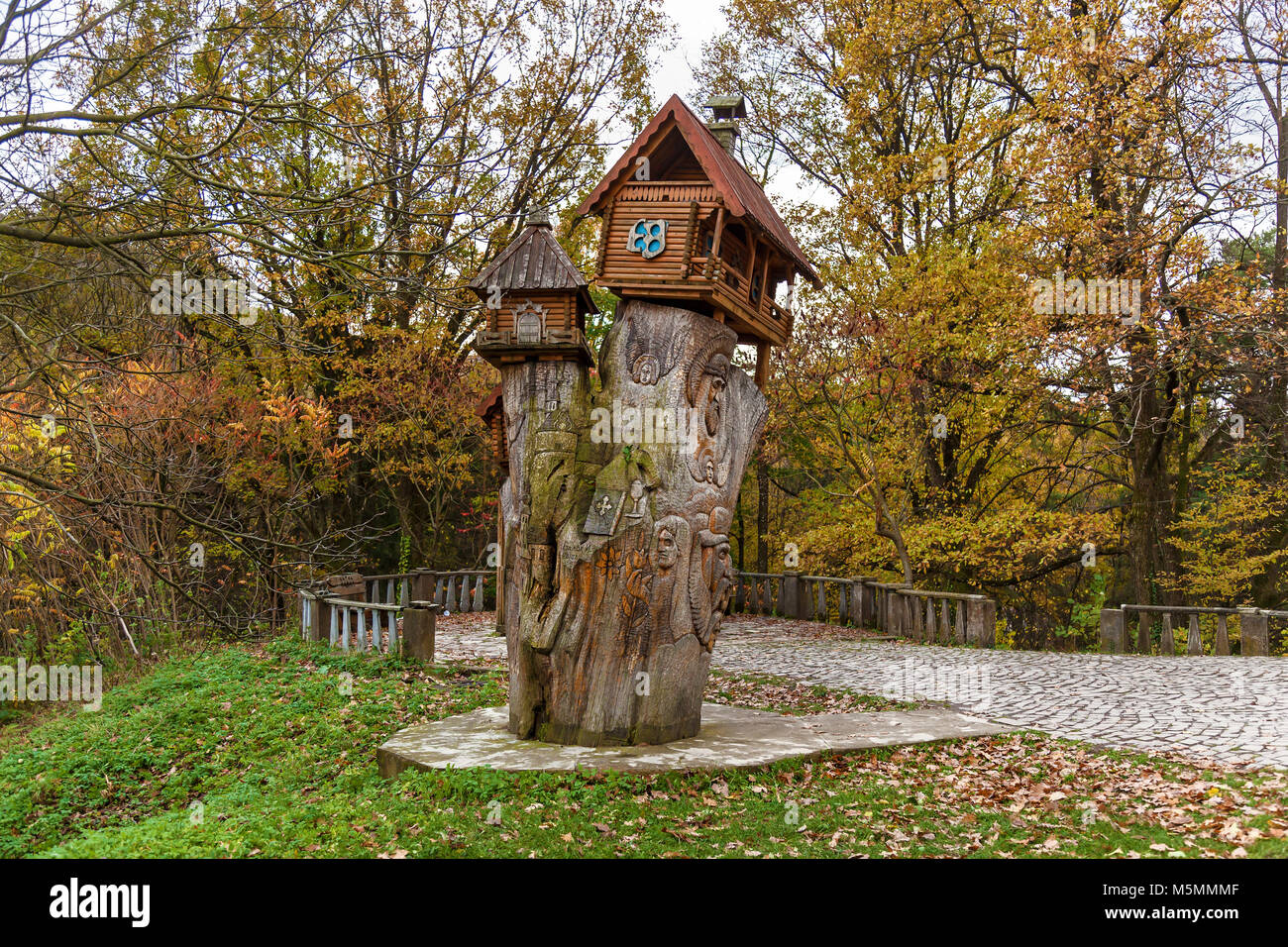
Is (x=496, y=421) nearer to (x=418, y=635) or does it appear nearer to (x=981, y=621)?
(x=418, y=635)

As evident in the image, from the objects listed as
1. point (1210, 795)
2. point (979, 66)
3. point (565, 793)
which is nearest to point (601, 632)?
point (565, 793)

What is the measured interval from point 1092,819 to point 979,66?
19.4 metres

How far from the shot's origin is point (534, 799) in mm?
7246

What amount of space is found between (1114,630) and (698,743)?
10.5 meters

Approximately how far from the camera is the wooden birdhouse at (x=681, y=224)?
884cm

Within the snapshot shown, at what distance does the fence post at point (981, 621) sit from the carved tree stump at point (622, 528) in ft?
30.0

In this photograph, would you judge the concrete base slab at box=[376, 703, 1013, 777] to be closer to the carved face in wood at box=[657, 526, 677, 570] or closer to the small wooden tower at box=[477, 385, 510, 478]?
the carved face in wood at box=[657, 526, 677, 570]

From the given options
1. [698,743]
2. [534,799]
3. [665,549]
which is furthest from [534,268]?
[534,799]

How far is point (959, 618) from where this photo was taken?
17000 mm

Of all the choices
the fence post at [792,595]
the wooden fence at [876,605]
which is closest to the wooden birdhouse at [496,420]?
the wooden fence at [876,605]

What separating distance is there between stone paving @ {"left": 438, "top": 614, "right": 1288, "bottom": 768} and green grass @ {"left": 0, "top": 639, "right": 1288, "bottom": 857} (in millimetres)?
1110

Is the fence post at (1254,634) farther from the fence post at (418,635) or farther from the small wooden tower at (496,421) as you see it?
the fence post at (418,635)

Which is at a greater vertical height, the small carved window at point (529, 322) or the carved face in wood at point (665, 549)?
the small carved window at point (529, 322)
